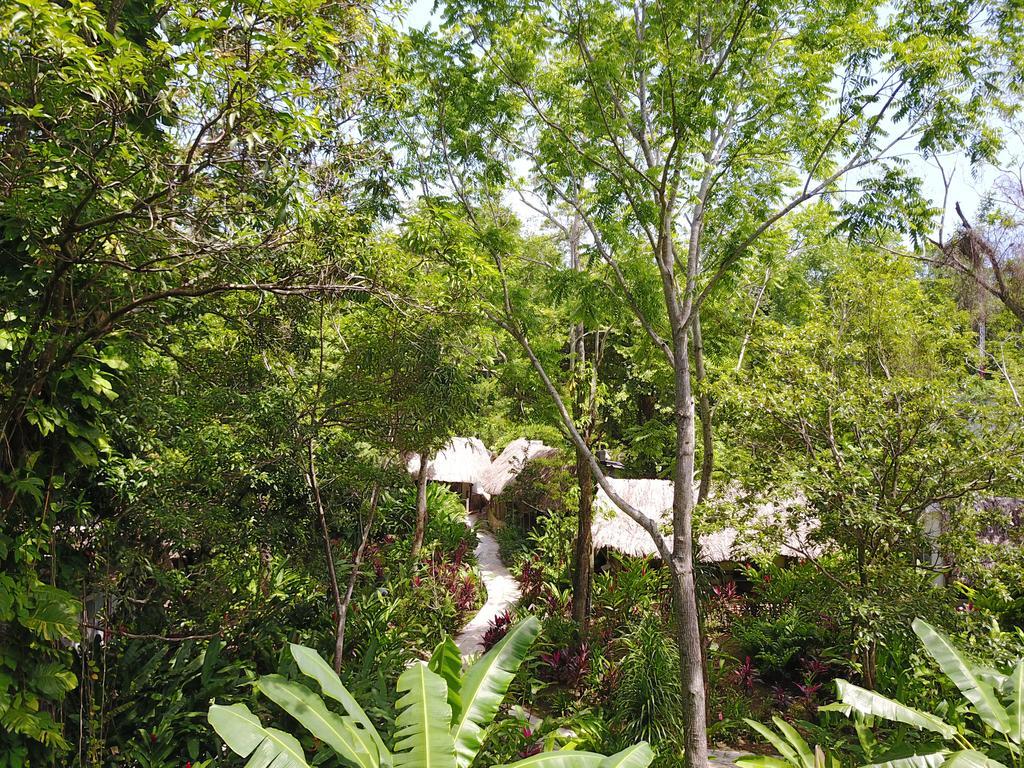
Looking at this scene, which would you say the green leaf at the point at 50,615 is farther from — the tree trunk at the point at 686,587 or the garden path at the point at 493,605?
the tree trunk at the point at 686,587

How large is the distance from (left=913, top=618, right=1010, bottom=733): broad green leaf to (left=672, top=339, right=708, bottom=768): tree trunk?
77.1 inches

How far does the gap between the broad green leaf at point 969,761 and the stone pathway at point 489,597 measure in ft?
22.1

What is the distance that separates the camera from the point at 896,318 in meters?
9.53

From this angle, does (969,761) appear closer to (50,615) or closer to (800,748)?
(800,748)

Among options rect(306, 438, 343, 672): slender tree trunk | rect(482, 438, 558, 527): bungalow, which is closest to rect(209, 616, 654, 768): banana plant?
rect(306, 438, 343, 672): slender tree trunk

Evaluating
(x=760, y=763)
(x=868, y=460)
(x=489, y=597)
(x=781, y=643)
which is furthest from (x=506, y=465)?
(x=760, y=763)

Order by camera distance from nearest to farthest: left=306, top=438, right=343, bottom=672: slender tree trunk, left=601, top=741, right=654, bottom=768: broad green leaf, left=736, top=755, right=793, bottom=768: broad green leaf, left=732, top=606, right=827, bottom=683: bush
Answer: left=601, top=741, right=654, bottom=768: broad green leaf < left=736, top=755, right=793, bottom=768: broad green leaf < left=306, top=438, right=343, bottom=672: slender tree trunk < left=732, top=606, right=827, bottom=683: bush

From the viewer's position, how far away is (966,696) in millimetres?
4207

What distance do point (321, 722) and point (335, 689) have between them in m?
0.26

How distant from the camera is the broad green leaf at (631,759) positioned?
3.29 metres

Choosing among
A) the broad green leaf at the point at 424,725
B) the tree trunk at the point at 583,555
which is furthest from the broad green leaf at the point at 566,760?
the tree trunk at the point at 583,555

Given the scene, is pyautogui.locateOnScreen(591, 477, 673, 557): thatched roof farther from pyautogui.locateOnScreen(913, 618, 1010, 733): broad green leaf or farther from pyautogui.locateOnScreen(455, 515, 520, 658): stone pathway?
pyautogui.locateOnScreen(913, 618, 1010, 733): broad green leaf

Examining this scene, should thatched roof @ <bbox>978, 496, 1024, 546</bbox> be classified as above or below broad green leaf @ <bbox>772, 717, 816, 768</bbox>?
above

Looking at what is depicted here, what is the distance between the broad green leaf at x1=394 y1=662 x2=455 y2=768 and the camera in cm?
310
